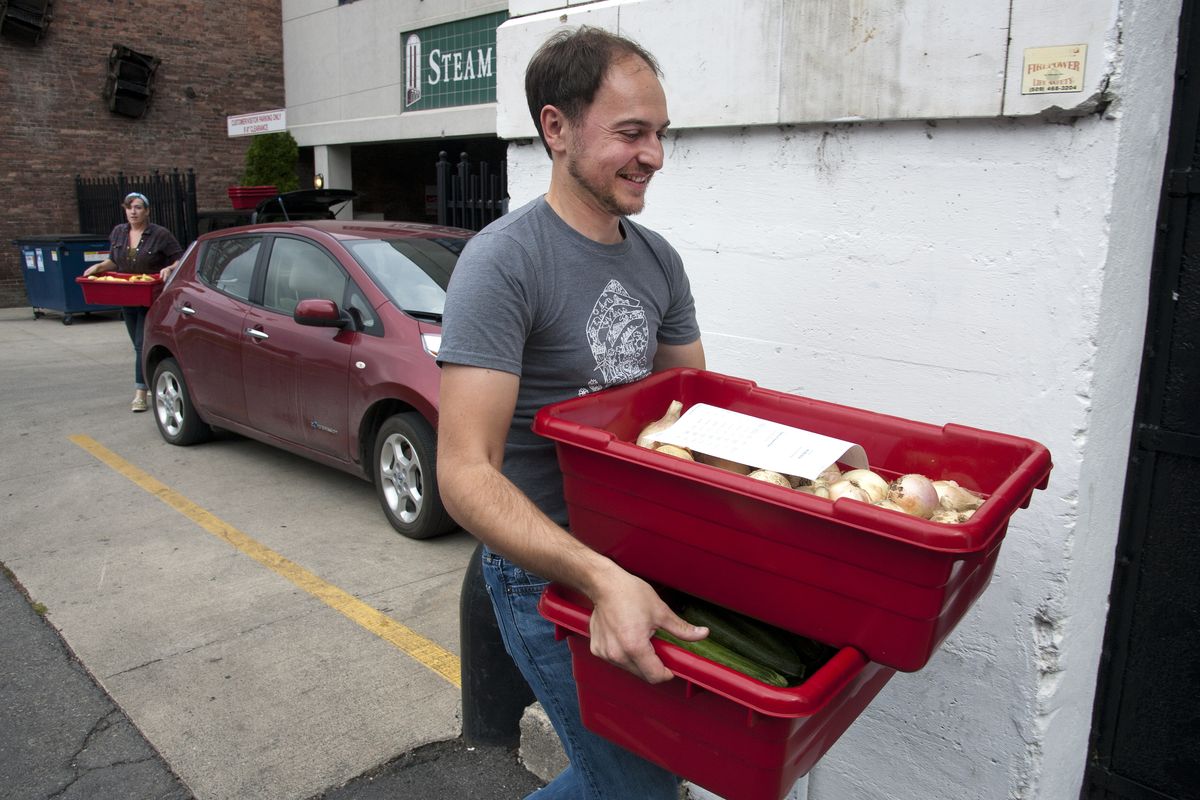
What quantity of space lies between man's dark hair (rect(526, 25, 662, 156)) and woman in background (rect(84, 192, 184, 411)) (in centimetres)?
787

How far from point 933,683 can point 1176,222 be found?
124 cm

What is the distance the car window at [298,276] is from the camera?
602 cm

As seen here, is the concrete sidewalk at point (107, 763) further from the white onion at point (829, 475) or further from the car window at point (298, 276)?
the car window at point (298, 276)

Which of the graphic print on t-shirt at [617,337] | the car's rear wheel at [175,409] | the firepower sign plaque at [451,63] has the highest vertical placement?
the firepower sign plaque at [451,63]

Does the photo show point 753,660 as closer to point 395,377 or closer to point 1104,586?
point 1104,586

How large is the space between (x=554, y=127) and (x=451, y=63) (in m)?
14.2

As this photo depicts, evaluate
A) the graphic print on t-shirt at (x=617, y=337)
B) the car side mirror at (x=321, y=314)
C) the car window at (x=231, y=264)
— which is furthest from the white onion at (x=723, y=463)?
the car window at (x=231, y=264)

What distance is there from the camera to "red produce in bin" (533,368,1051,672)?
53.8 inches

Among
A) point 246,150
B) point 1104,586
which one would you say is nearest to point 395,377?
point 1104,586

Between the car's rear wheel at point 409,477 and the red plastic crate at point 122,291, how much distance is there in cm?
396

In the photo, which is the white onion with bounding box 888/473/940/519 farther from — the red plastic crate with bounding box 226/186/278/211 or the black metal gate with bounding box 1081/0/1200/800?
the red plastic crate with bounding box 226/186/278/211

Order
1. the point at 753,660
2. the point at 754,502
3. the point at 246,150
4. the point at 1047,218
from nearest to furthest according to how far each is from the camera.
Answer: the point at 754,502
the point at 753,660
the point at 1047,218
the point at 246,150

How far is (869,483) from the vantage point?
1.59m

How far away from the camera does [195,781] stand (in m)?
3.18
